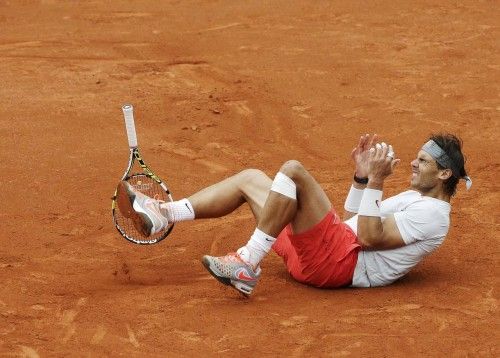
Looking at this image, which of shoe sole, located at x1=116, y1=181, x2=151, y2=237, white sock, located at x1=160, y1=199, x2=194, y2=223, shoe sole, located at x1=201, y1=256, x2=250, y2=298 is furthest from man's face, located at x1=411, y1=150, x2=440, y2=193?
shoe sole, located at x1=116, y1=181, x2=151, y2=237

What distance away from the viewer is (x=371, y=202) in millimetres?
7730

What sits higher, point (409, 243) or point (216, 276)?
point (409, 243)

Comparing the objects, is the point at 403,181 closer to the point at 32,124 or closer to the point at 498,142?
the point at 498,142

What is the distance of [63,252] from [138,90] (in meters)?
4.12

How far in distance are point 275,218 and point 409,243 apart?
0.95 metres

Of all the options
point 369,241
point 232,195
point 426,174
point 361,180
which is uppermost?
point 426,174

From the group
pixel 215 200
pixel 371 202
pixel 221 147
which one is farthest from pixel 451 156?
pixel 221 147

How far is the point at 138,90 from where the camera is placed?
496 inches

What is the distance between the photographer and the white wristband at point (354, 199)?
841 centimetres

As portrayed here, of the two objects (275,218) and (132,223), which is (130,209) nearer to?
(132,223)

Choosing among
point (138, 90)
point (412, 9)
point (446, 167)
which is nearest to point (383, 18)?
point (412, 9)

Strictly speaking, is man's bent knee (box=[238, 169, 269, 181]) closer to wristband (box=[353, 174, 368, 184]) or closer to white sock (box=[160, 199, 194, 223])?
white sock (box=[160, 199, 194, 223])

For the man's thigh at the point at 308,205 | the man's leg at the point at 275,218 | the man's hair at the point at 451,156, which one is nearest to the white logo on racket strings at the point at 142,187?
the man's leg at the point at 275,218

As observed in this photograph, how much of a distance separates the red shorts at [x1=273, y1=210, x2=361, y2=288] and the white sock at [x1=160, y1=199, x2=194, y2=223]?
723 millimetres
